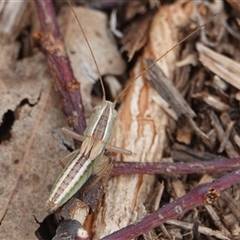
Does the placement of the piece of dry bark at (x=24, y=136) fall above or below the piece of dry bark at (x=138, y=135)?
above

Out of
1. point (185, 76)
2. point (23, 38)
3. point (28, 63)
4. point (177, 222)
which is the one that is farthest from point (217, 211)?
point (23, 38)

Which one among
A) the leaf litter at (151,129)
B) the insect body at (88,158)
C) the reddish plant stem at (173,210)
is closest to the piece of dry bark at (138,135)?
the leaf litter at (151,129)

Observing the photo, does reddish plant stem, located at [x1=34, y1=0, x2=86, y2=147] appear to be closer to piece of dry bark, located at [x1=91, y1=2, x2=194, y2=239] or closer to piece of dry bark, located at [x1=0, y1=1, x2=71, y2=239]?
piece of dry bark, located at [x1=0, y1=1, x2=71, y2=239]

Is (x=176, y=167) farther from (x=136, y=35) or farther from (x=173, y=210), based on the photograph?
(x=136, y=35)

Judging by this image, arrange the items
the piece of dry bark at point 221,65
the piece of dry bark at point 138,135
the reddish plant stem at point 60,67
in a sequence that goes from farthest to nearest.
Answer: the piece of dry bark at point 221,65
the reddish plant stem at point 60,67
the piece of dry bark at point 138,135

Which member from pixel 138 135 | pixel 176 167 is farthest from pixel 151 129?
pixel 176 167

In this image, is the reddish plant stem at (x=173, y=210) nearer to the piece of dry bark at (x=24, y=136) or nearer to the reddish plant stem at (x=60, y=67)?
the piece of dry bark at (x=24, y=136)

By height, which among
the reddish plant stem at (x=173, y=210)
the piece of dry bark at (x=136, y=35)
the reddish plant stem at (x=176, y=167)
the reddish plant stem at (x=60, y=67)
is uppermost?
the reddish plant stem at (x=60, y=67)
